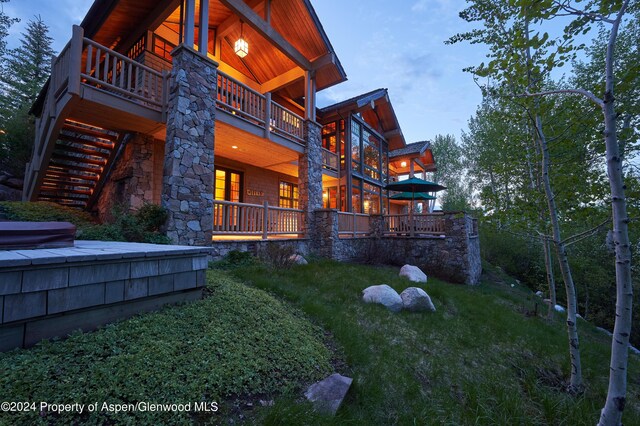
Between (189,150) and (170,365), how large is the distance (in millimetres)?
5208

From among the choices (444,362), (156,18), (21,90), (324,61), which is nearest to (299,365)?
(444,362)

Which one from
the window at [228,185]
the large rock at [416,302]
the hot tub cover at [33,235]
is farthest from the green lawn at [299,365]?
the window at [228,185]

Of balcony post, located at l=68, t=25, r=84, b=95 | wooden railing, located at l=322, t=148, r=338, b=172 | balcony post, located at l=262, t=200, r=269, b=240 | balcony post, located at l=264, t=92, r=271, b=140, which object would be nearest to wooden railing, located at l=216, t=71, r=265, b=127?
balcony post, located at l=264, t=92, r=271, b=140

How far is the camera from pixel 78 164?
792 centimetres

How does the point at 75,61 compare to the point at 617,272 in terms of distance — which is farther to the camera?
the point at 75,61

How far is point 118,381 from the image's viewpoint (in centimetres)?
184

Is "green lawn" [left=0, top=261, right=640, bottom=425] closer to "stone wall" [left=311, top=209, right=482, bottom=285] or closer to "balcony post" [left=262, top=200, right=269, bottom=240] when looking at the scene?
"balcony post" [left=262, top=200, right=269, bottom=240]

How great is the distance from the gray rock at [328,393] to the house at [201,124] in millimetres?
4686

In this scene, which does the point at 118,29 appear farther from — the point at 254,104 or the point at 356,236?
the point at 356,236

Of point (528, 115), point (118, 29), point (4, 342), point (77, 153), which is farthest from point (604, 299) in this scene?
point (118, 29)

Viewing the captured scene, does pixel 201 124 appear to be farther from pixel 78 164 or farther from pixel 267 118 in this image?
pixel 78 164

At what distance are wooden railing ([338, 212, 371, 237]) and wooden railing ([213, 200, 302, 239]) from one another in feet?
6.42

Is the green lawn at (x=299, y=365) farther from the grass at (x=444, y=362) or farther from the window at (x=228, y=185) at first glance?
the window at (x=228, y=185)

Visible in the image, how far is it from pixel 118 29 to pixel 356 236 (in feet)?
36.2
